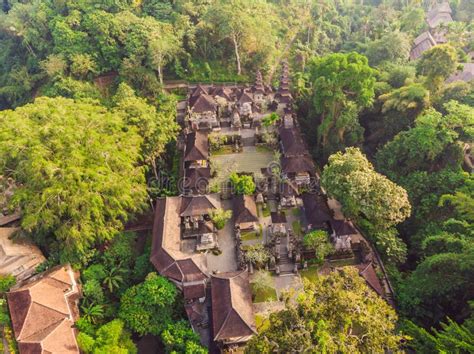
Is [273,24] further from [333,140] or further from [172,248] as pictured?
[172,248]

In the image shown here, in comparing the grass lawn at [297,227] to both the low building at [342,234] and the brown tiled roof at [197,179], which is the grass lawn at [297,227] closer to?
the low building at [342,234]

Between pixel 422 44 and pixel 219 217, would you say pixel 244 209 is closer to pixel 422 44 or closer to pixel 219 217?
pixel 219 217

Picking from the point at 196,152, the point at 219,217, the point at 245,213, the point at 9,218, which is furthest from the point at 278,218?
the point at 9,218

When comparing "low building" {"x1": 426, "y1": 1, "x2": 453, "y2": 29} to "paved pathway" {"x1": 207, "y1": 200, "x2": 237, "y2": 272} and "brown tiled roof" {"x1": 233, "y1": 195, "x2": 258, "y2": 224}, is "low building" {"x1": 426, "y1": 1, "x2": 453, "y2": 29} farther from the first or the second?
"paved pathway" {"x1": 207, "y1": 200, "x2": 237, "y2": 272}

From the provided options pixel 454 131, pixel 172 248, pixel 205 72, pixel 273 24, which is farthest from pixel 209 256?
pixel 273 24

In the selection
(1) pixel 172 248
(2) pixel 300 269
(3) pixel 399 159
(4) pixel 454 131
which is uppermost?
(4) pixel 454 131

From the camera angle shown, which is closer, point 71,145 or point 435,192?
point 71,145
